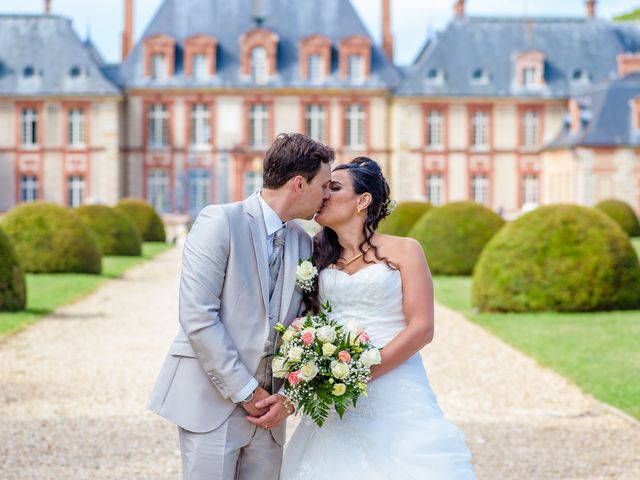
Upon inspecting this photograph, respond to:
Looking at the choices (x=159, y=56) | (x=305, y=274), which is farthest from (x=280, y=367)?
(x=159, y=56)

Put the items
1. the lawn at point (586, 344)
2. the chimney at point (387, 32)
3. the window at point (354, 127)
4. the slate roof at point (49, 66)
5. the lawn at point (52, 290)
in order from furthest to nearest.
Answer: the chimney at point (387, 32)
the window at point (354, 127)
the slate roof at point (49, 66)
the lawn at point (52, 290)
the lawn at point (586, 344)

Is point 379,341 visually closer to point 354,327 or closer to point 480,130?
point 354,327

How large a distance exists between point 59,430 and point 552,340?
4.75 metres

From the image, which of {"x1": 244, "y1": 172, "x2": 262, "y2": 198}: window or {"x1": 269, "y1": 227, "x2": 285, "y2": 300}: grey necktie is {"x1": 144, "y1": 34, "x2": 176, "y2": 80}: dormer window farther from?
{"x1": 269, "y1": 227, "x2": 285, "y2": 300}: grey necktie

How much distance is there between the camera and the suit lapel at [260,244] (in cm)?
325

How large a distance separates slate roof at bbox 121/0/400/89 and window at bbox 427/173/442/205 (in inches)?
117

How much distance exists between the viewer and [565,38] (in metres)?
35.7

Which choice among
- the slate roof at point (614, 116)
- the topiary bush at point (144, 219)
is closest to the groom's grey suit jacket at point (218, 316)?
the topiary bush at point (144, 219)

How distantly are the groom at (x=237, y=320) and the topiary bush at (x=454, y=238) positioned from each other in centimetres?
1396

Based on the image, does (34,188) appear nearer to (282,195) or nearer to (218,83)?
(218,83)

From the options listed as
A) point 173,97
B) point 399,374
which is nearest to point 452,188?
point 173,97

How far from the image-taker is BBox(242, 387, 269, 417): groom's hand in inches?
127

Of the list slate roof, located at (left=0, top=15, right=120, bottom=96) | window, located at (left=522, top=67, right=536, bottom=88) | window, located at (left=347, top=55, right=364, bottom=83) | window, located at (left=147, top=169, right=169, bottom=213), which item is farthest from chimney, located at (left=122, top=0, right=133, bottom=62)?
window, located at (left=522, top=67, right=536, bottom=88)

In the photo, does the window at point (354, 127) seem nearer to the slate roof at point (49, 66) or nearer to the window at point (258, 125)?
the window at point (258, 125)
